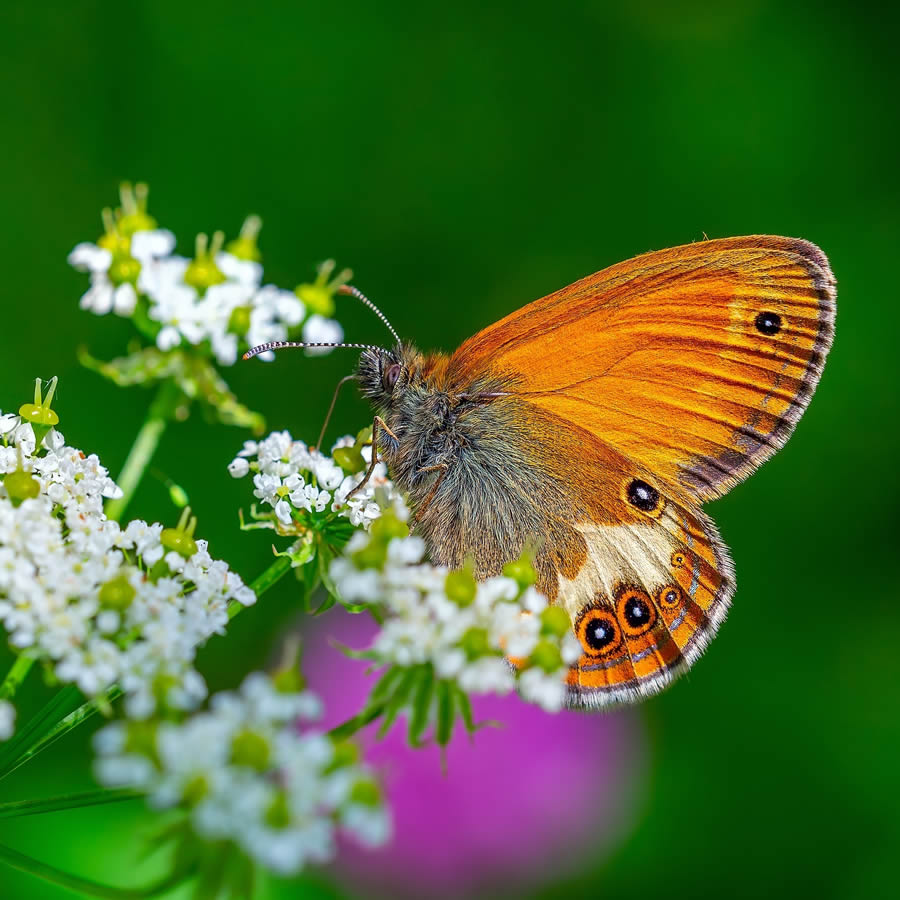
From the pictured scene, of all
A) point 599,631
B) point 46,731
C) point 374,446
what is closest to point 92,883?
point 46,731

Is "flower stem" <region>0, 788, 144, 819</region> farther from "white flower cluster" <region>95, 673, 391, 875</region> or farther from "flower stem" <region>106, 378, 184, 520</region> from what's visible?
"flower stem" <region>106, 378, 184, 520</region>

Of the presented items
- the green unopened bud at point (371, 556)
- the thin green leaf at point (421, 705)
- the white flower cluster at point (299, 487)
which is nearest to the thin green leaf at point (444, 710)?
the thin green leaf at point (421, 705)

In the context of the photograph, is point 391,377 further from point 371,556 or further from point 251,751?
point 251,751

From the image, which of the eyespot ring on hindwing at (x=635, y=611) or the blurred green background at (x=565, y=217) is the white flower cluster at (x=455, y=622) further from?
the blurred green background at (x=565, y=217)

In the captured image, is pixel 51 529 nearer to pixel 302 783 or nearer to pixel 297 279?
pixel 302 783

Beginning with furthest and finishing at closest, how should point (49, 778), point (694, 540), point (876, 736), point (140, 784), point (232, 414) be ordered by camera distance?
point (876, 736)
point (49, 778)
point (694, 540)
point (232, 414)
point (140, 784)

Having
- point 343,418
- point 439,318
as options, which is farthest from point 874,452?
point 343,418

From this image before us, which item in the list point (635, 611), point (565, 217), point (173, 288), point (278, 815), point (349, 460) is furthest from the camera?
point (565, 217)
